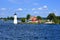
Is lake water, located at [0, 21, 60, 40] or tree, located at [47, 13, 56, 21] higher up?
→ tree, located at [47, 13, 56, 21]

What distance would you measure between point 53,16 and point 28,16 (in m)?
25.6

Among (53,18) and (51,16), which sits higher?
(51,16)

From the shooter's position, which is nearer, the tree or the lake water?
the lake water

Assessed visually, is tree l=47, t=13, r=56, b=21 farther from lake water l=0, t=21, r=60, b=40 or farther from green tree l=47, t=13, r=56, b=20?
lake water l=0, t=21, r=60, b=40

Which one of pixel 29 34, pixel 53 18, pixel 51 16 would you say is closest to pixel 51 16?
pixel 51 16

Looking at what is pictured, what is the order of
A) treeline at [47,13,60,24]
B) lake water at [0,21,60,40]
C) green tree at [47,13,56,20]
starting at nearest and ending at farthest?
lake water at [0,21,60,40], treeline at [47,13,60,24], green tree at [47,13,56,20]

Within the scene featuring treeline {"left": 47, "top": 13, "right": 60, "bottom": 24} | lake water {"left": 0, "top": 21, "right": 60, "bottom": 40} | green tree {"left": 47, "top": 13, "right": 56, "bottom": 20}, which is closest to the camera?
lake water {"left": 0, "top": 21, "right": 60, "bottom": 40}

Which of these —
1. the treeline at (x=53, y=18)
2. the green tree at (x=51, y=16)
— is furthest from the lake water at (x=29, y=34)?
the green tree at (x=51, y=16)

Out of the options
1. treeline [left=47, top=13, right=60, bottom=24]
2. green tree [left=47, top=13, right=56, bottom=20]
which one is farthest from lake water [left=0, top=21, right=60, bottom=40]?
green tree [left=47, top=13, right=56, bottom=20]

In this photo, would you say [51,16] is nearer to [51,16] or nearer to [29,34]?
[51,16]

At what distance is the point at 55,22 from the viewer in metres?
173

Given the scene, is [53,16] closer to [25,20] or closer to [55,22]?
[55,22]

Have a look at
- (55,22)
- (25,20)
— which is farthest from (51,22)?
(25,20)

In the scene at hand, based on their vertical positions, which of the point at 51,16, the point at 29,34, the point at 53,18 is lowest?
the point at 29,34
